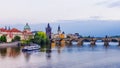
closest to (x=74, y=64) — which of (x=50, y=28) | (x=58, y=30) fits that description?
(x=50, y=28)

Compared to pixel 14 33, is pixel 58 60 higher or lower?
lower

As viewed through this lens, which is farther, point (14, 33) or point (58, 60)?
point (14, 33)

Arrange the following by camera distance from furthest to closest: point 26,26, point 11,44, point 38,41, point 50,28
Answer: point 50,28 → point 26,26 → point 38,41 → point 11,44

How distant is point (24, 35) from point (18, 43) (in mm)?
21860

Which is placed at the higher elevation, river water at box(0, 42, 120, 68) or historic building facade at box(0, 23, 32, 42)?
historic building facade at box(0, 23, 32, 42)

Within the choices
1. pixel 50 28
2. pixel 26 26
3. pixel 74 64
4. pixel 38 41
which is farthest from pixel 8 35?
pixel 74 64

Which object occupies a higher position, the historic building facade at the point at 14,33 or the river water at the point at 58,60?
the historic building facade at the point at 14,33

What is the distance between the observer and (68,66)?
35250 mm

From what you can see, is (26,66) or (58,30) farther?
(58,30)

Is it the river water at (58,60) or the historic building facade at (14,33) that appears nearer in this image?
the river water at (58,60)

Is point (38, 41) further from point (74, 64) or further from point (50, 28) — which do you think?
point (74, 64)

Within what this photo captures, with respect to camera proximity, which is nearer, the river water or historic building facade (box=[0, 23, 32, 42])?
the river water

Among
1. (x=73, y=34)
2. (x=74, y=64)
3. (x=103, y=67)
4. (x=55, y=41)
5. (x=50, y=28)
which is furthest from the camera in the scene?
(x=73, y=34)

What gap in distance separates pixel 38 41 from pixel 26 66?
44.4 m
